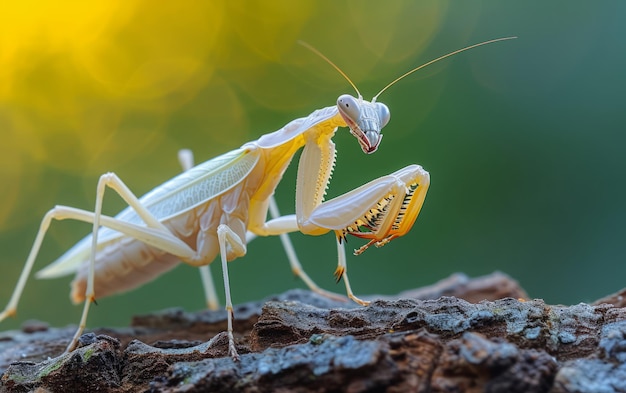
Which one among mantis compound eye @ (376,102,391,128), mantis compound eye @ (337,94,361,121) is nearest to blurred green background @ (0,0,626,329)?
mantis compound eye @ (376,102,391,128)

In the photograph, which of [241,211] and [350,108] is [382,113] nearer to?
A: [350,108]

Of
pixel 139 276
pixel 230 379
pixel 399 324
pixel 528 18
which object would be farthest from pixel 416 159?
pixel 230 379

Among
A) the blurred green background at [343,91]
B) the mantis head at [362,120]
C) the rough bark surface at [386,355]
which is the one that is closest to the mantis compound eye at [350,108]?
the mantis head at [362,120]

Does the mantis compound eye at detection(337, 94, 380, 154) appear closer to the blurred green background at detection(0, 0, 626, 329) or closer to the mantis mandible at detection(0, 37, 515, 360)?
the mantis mandible at detection(0, 37, 515, 360)

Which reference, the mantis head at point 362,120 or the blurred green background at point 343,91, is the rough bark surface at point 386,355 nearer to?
the mantis head at point 362,120

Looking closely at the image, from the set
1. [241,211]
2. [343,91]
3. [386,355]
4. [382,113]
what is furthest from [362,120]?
[343,91]
